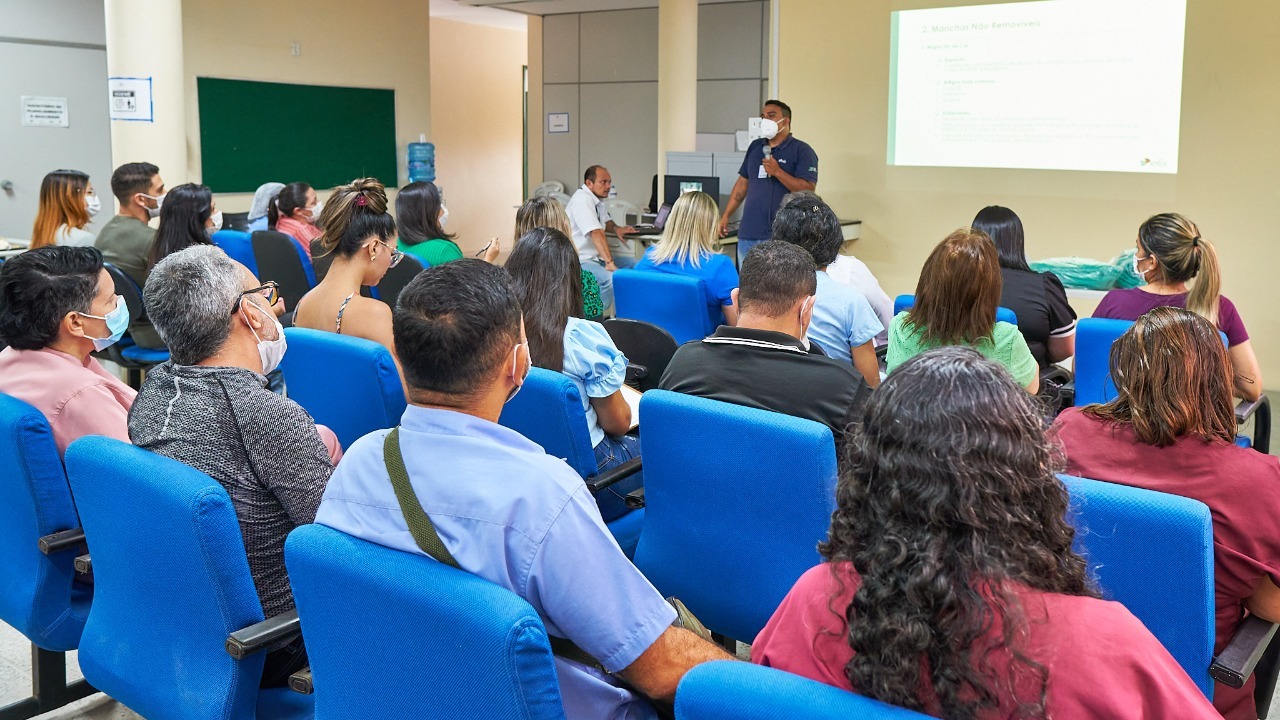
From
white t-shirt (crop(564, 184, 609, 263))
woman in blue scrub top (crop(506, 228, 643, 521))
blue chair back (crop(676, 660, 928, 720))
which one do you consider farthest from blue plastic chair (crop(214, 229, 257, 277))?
blue chair back (crop(676, 660, 928, 720))

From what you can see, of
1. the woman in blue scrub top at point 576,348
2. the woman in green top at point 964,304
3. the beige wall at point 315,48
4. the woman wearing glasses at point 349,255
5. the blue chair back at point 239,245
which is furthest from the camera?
the beige wall at point 315,48

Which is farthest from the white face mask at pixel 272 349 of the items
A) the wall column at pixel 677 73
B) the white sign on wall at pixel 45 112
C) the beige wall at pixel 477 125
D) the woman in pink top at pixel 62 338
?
the beige wall at pixel 477 125

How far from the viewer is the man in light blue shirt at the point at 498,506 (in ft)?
4.41

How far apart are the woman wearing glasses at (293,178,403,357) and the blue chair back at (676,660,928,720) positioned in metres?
2.38

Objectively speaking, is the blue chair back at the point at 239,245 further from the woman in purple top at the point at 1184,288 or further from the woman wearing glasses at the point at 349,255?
the woman in purple top at the point at 1184,288

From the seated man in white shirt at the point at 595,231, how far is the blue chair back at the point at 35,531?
4.20 metres

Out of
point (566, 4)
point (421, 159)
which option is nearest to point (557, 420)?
point (421, 159)

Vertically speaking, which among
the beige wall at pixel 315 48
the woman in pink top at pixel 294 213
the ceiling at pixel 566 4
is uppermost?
the ceiling at pixel 566 4

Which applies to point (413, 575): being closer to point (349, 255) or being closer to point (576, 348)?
point (576, 348)

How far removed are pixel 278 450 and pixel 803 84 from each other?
6.16 meters

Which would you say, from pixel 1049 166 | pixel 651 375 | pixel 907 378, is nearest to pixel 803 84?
pixel 1049 166

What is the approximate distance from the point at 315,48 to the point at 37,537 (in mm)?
8471

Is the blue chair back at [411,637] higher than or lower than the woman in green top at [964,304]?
lower

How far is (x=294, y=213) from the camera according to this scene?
612 cm
